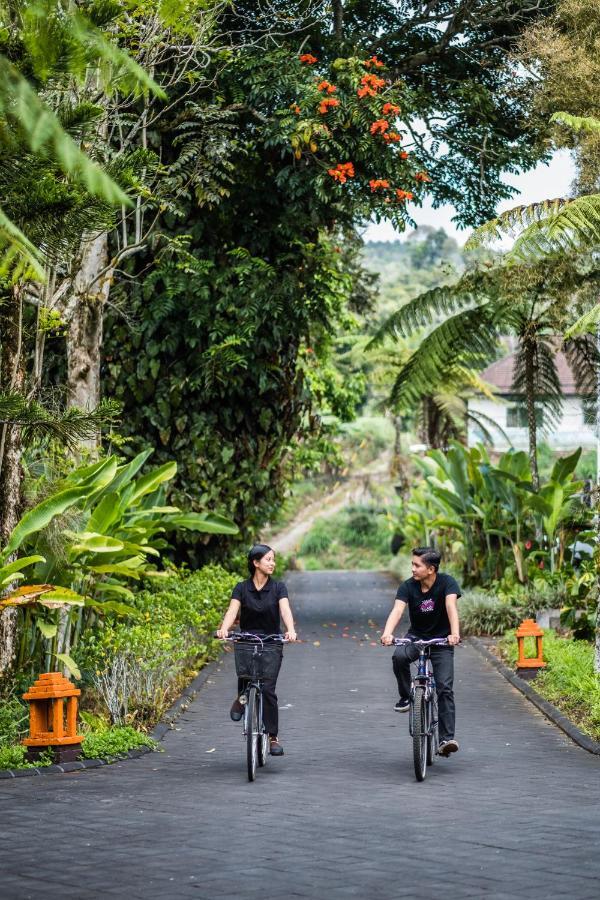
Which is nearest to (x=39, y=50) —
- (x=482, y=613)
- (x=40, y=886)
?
(x=40, y=886)

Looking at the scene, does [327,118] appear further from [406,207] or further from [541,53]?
[541,53]

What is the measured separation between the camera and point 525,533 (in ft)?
68.7

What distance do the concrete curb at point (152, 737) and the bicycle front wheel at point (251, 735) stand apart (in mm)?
1447

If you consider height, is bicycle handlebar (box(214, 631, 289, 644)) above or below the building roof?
below

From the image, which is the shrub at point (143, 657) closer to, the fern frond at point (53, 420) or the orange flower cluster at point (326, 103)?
the fern frond at point (53, 420)

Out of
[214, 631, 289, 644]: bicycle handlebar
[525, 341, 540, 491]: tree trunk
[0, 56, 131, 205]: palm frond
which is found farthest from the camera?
[525, 341, 540, 491]: tree trunk

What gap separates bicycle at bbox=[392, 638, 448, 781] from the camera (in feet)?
29.4

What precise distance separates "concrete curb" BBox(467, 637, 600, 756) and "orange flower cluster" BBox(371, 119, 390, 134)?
7.07 metres

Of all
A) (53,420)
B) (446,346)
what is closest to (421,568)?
(53,420)

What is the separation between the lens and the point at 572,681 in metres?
12.6

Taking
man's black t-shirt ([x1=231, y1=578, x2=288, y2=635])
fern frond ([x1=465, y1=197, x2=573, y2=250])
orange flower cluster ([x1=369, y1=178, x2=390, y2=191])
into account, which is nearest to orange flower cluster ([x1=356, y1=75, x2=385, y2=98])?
orange flower cluster ([x1=369, y1=178, x2=390, y2=191])

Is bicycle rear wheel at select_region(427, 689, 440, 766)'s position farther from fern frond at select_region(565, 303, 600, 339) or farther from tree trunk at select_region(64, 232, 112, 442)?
tree trunk at select_region(64, 232, 112, 442)

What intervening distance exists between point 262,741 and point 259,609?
96cm

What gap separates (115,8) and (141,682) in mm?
7016
